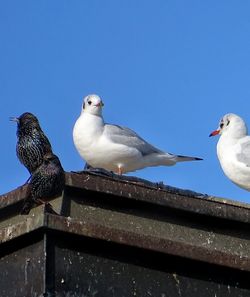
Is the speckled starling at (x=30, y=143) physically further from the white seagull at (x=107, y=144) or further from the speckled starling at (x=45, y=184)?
the white seagull at (x=107, y=144)

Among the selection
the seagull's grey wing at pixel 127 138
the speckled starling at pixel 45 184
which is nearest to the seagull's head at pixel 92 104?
the seagull's grey wing at pixel 127 138

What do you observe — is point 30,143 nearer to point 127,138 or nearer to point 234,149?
point 127,138

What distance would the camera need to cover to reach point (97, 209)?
6.17m

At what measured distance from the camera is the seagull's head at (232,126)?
1164 cm

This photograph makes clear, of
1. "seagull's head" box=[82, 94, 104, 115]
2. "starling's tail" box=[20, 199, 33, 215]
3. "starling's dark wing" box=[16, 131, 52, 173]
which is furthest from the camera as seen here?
"seagull's head" box=[82, 94, 104, 115]

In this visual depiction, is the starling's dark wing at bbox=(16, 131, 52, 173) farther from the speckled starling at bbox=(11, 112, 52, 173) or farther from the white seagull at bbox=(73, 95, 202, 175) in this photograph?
the white seagull at bbox=(73, 95, 202, 175)

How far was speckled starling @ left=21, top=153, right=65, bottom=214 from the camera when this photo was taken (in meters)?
5.91

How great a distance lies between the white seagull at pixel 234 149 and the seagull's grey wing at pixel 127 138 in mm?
764

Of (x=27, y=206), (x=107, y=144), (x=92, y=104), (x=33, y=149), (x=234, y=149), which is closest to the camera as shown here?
(x=27, y=206)

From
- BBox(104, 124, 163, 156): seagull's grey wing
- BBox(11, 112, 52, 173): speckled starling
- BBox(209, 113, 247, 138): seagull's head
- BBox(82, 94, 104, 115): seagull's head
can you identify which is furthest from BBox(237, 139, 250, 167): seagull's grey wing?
BBox(11, 112, 52, 173): speckled starling

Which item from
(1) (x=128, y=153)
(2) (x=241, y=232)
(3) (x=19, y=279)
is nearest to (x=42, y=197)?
(3) (x=19, y=279)

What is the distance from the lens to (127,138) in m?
11.3

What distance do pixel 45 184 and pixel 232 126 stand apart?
599 cm

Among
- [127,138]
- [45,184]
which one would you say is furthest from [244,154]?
[45,184]
